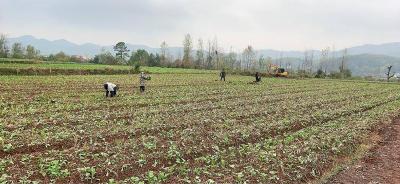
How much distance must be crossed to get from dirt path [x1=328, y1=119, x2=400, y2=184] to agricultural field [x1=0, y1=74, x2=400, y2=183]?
2.35 feet

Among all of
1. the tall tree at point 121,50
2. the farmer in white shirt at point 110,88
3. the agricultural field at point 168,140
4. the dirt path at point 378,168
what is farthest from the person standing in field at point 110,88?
the tall tree at point 121,50

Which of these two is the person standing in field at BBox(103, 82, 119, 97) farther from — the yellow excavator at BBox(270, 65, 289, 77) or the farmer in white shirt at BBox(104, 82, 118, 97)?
the yellow excavator at BBox(270, 65, 289, 77)

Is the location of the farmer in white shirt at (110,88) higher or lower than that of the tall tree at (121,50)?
lower

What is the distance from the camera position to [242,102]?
28719 millimetres

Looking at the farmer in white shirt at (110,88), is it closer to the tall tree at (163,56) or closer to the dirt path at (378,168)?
the dirt path at (378,168)

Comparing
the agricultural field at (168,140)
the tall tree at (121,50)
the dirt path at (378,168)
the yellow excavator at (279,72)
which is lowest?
the dirt path at (378,168)

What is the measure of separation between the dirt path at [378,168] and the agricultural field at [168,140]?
0.72 meters

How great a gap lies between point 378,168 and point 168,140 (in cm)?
732

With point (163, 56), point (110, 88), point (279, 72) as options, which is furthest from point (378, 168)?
point (163, 56)

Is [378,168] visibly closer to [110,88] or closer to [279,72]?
[110,88]

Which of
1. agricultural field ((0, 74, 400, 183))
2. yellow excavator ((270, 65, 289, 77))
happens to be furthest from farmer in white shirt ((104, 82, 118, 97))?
yellow excavator ((270, 65, 289, 77))

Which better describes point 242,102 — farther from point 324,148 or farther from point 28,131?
point 28,131

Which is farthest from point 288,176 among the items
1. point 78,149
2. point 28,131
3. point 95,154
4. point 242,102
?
point 242,102

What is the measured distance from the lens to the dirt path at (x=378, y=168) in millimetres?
12516
